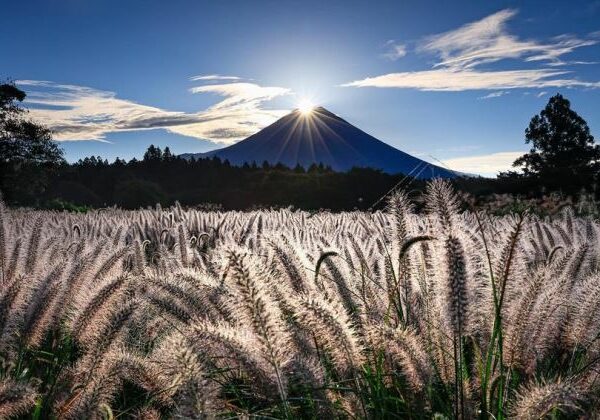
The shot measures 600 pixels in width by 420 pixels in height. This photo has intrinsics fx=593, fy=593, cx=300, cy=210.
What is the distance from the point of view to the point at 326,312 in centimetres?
182

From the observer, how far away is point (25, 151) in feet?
182

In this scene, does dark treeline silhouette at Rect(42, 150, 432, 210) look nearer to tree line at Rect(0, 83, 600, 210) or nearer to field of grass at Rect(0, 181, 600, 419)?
tree line at Rect(0, 83, 600, 210)

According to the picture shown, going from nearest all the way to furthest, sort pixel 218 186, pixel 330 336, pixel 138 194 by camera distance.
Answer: pixel 330 336, pixel 138 194, pixel 218 186

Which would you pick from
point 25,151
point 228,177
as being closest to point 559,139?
point 228,177

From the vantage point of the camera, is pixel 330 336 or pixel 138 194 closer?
pixel 330 336

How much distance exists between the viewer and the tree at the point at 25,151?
51.1 metres

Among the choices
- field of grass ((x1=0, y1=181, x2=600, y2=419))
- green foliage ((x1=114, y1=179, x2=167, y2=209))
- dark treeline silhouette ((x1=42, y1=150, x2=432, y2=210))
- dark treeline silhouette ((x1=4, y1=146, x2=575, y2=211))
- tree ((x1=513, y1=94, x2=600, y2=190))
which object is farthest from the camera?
tree ((x1=513, y1=94, x2=600, y2=190))

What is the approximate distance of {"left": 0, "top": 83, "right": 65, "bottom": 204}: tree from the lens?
5112cm

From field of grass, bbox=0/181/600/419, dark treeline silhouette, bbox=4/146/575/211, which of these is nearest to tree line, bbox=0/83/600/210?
dark treeline silhouette, bbox=4/146/575/211

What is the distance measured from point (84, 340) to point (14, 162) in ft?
185

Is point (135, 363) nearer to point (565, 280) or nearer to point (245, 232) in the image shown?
point (565, 280)

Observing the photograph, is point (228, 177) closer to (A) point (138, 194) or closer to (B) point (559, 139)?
(A) point (138, 194)

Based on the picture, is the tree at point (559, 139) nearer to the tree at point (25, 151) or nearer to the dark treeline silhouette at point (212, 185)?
the dark treeline silhouette at point (212, 185)

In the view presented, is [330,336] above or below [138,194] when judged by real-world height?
above
